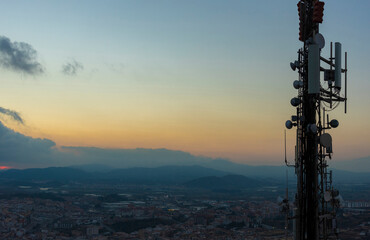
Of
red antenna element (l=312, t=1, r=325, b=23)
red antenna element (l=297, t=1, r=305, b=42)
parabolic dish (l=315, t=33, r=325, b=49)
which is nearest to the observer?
red antenna element (l=312, t=1, r=325, b=23)

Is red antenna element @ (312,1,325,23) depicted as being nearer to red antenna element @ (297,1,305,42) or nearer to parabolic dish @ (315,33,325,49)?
parabolic dish @ (315,33,325,49)

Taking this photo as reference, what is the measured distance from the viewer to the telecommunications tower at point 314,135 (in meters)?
6.35

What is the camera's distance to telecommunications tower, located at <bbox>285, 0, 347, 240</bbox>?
635 centimetres

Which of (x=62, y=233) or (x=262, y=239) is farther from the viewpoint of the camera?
(x=62, y=233)

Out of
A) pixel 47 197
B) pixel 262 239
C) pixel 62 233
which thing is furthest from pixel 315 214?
pixel 47 197

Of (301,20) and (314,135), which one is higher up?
(301,20)

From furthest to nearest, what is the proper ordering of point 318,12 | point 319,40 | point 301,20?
1. point 301,20
2. point 319,40
3. point 318,12

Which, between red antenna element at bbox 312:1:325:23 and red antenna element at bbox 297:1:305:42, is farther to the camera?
red antenna element at bbox 297:1:305:42

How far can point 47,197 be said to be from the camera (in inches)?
A: 4675

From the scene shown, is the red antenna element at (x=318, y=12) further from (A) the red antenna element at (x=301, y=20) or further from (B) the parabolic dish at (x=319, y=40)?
(A) the red antenna element at (x=301, y=20)

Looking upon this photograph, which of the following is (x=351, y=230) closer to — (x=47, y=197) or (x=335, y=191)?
(x=335, y=191)

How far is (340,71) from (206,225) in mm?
69468

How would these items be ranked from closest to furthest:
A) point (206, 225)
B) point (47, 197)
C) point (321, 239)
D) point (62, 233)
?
1. point (321, 239)
2. point (62, 233)
3. point (206, 225)
4. point (47, 197)

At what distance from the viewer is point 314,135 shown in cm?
648
